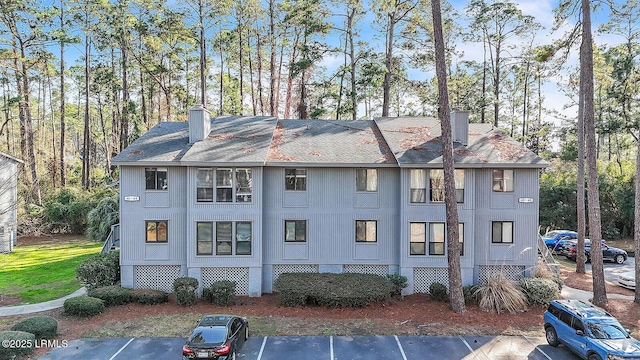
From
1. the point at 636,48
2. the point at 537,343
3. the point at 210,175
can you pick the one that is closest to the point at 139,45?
the point at 210,175

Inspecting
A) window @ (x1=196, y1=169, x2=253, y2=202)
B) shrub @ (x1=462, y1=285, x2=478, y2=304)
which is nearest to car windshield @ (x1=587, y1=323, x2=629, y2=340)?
shrub @ (x1=462, y1=285, x2=478, y2=304)

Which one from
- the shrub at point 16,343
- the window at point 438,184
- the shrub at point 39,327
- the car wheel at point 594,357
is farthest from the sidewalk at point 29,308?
the car wheel at point 594,357

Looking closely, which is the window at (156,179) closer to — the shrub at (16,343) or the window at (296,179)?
the window at (296,179)

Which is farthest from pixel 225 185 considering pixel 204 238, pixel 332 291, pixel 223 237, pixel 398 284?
pixel 398 284

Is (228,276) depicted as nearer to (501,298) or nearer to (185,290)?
(185,290)

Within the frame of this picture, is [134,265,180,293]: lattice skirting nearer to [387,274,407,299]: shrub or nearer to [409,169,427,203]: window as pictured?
[387,274,407,299]: shrub

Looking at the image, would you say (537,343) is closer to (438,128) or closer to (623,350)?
(623,350)
